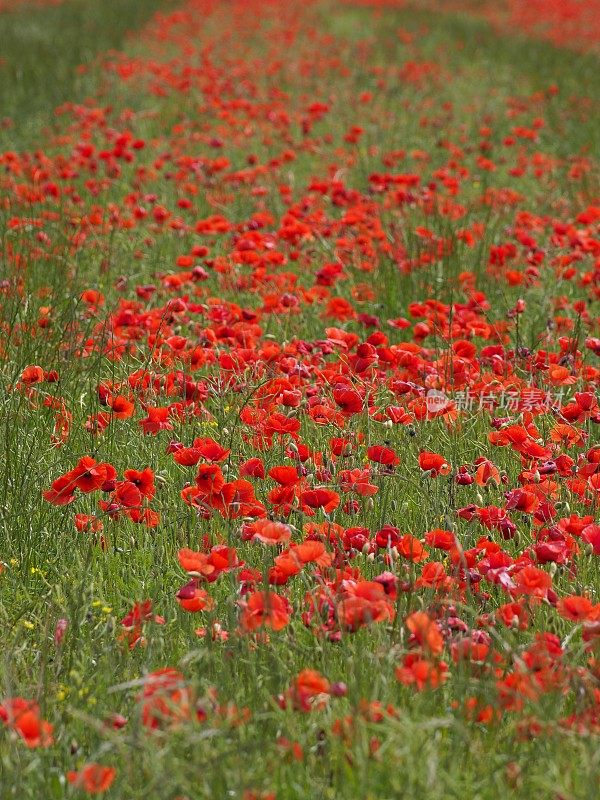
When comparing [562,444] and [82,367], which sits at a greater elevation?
[562,444]

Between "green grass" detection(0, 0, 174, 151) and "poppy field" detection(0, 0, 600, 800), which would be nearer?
"poppy field" detection(0, 0, 600, 800)

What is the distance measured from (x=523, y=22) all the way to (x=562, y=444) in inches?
553

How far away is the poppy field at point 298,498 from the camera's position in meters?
1.85

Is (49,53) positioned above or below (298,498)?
below

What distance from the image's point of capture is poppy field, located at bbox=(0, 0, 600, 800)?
6.08 feet

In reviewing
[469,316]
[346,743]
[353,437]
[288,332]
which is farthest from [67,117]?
[346,743]

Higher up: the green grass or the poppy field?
the poppy field

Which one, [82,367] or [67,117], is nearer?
[82,367]

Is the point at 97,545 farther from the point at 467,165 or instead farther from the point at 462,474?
the point at 467,165

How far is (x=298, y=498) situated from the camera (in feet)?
8.87

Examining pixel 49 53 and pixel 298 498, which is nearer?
pixel 298 498

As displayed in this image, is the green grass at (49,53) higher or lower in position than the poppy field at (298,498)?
lower

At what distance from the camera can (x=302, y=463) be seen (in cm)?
296

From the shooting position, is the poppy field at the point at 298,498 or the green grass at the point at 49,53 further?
the green grass at the point at 49,53
